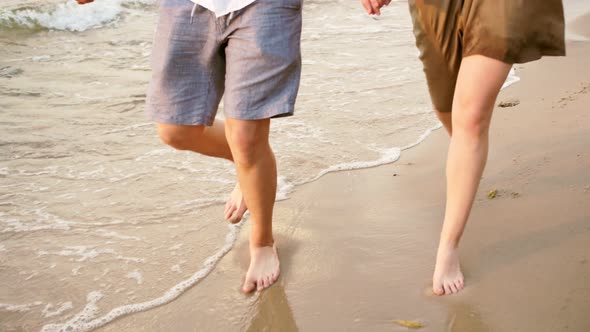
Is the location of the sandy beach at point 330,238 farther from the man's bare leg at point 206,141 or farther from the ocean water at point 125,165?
the man's bare leg at point 206,141

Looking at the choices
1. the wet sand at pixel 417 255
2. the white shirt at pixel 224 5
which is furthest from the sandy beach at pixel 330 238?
the white shirt at pixel 224 5

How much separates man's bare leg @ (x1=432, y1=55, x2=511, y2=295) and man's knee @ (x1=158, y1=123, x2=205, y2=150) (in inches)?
40.8

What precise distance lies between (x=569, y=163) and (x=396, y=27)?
17.6 ft

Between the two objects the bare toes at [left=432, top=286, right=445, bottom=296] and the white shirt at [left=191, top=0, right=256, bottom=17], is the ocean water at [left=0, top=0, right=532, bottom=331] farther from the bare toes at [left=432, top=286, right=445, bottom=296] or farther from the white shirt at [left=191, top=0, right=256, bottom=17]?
the white shirt at [left=191, top=0, right=256, bottom=17]

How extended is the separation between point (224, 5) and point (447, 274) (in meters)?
1.30

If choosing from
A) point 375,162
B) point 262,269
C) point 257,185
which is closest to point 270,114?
point 257,185

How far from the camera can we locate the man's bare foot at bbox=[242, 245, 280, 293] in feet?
9.11

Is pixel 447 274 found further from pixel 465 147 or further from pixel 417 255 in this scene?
pixel 465 147

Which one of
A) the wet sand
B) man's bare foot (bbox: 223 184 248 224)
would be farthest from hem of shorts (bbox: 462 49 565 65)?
man's bare foot (bbox: 223 184 248 224)

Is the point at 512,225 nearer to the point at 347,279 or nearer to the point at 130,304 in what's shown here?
the point at 347,279

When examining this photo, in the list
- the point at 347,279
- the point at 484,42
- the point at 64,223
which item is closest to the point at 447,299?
the point at 347,279

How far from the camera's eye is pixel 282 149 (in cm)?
436

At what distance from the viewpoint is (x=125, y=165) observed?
4.26 metres

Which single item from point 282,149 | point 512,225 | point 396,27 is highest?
point 512,225
